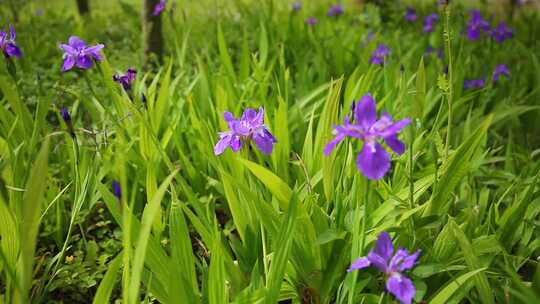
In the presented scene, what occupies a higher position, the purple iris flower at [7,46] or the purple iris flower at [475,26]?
the purple iris flower at [7,46]

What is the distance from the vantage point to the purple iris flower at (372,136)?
34.9 inches

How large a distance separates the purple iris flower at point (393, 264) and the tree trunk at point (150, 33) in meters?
2.67

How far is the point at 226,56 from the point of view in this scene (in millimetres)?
2551

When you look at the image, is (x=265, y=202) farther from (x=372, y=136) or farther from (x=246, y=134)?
(x=372, y=136)

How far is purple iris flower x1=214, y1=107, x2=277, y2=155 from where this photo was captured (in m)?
1.29

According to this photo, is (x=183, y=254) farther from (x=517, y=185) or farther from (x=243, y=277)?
(x=517, y=185)

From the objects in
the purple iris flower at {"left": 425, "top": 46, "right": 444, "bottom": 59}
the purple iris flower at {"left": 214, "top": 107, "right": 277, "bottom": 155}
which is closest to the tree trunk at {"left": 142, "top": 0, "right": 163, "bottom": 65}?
the purple iris flower at {"left": 425, "top": 46, "right": 444, "bottom": 59}

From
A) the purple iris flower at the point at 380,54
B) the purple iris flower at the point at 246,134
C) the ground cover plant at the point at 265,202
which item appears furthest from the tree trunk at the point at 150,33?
the purple iris flower at the point at 246,134

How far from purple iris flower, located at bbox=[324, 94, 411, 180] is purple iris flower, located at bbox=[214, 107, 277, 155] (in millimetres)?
353

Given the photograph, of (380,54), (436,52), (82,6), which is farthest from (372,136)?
(82,6)

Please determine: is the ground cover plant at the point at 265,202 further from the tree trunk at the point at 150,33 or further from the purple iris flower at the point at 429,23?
the purple iris flower at the point at 429,23

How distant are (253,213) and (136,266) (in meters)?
0.58

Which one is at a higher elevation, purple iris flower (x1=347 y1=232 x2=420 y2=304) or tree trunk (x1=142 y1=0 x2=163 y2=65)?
tree trunk (x1=142 y1=0 x2=163 y2=65)

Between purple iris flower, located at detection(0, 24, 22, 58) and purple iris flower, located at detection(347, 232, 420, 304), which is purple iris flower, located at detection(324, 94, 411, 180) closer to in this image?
purple iris flower, located at detection(347, 232, 420, 304)
